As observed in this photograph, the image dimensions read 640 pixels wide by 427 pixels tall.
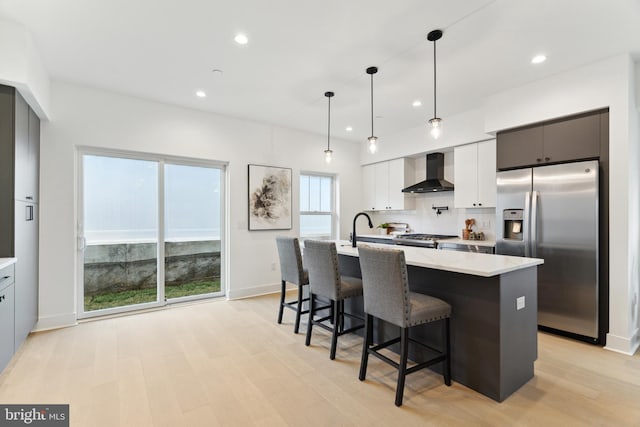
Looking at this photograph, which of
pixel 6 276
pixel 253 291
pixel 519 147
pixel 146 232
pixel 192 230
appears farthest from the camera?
pixel 253 291

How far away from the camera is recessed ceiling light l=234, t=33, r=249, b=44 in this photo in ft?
8.30

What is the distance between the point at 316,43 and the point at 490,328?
2.62 m

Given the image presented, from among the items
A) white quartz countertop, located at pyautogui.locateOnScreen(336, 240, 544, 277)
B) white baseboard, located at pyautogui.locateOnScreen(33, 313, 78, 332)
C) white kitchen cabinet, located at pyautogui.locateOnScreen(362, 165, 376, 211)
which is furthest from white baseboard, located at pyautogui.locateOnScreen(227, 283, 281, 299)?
white quartz countertop, located at pyautogui.locateOnScreen(336, 240, 544, 277)

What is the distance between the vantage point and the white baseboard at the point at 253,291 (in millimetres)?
4516

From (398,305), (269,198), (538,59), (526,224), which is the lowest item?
(398,305)

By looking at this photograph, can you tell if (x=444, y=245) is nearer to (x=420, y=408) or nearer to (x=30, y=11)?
(x=420, y=408)

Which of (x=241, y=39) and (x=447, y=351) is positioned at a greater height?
(x=241, y=39)

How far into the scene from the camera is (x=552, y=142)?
323cm

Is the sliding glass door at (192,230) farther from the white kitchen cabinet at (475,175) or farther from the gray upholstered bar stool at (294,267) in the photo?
the white kitchen cabinet at (475,175)

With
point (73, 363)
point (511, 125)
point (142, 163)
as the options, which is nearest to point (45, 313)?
point (73, 363)

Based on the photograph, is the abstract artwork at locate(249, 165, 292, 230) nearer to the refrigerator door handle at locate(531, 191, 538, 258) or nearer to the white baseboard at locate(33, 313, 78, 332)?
the white baseboard at locate(33, 313, 78, 332)

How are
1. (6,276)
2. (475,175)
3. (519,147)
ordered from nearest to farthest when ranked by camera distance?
(6,276), (519,147), (475,175)

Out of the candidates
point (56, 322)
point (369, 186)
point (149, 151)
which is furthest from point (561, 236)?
point (56, 322)

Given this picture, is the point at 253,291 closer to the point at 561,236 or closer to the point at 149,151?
the point at 149,151
